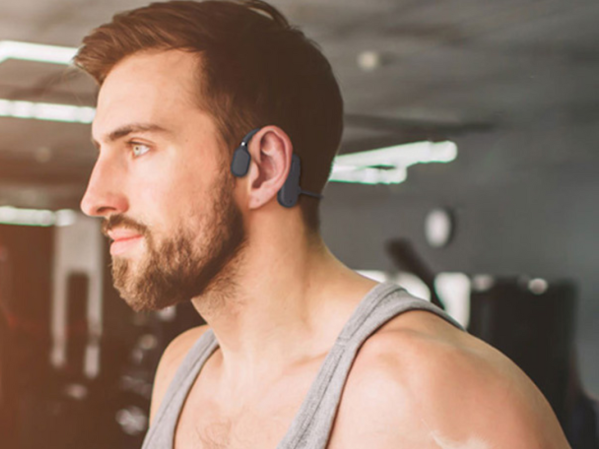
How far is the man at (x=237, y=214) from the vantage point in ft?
2.90

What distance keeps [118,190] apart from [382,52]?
541 mm

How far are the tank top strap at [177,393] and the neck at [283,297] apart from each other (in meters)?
0.15

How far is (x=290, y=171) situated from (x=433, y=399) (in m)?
0.38

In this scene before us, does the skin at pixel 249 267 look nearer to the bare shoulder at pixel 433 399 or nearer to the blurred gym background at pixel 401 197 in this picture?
the bare shoulder at pixel 433 399

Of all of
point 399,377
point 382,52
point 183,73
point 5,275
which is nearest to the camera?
point 399,377

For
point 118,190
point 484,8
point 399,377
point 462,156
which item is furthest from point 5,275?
point 484,8

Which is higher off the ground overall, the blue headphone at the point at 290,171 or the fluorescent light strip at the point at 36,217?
the blue headphone at the point at 290,171

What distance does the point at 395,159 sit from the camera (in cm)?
121

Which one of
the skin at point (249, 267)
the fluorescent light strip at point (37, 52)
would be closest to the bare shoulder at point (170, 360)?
the skin at point (249, 267)

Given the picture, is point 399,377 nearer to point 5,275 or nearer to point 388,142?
point 388,142

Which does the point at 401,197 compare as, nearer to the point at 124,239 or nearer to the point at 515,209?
the point at 515,209

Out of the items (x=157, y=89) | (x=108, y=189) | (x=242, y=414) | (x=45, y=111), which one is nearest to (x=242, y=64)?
(x=157, y=89)

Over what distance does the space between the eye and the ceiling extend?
18cm

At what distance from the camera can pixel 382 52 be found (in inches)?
46.6
